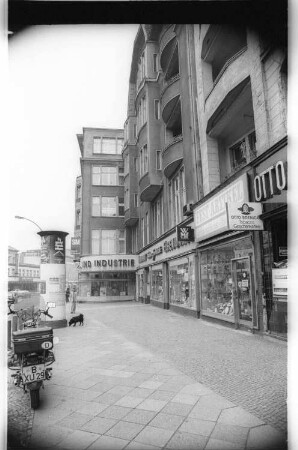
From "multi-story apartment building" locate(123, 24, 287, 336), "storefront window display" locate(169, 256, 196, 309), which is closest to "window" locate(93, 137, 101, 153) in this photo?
"multi-story apartment building" locate(123, 24, 287, 336)

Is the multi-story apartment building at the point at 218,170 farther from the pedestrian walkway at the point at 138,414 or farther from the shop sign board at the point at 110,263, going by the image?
the shop sign board at the point at 110,263

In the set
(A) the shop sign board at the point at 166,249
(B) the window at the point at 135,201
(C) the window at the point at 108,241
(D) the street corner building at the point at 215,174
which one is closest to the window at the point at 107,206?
(C) the window at the point at 108,241

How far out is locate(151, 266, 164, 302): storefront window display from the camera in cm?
2098

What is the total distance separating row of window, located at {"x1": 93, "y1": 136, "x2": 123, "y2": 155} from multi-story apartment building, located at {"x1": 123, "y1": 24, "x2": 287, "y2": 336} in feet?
37.6

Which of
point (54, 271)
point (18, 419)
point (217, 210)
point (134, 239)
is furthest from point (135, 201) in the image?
point (18, 419)

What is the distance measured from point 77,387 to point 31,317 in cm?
220

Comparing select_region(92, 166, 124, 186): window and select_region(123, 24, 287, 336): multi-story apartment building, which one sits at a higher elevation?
select_region(92, 166, 124, 186): window

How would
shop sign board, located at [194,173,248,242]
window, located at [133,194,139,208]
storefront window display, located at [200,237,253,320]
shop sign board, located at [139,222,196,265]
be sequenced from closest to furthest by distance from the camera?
shop sign board, located at [194,173,248,242]
storefront window display, located at [200,237,253,320]
shop sign board, located at [139,222,196,265]
window, located at [133,194,139,208]

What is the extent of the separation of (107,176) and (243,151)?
23.4 metres

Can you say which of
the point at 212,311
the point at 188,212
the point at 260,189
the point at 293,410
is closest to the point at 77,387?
the point at 293,410

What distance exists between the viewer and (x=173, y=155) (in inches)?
669

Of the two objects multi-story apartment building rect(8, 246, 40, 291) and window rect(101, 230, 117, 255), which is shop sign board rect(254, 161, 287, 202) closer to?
multi-story apartment building rect(8, 246, 40, 291)

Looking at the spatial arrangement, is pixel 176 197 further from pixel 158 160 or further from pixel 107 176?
pixel 107 176

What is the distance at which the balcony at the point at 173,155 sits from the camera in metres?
16.5
